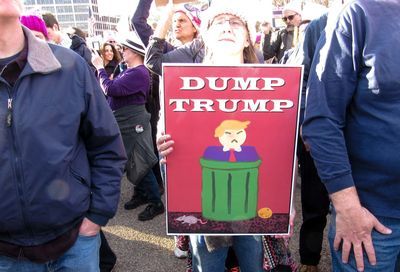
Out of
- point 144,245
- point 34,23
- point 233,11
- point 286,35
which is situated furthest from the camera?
point 286,35

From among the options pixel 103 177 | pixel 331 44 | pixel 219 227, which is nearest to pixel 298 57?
pixel 331 44

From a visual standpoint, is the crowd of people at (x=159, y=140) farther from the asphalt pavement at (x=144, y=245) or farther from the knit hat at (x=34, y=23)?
the asphalt pavement at (x=144, y=245)

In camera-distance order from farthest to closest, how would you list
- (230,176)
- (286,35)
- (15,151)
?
(286,35), (230,176), (15,151)

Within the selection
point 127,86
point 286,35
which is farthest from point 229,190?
point 286,35

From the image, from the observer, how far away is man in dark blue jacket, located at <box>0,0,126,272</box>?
4.41ft

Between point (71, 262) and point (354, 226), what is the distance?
3.72 feet

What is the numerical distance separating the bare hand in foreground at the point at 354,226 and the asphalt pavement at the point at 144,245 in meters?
1.49

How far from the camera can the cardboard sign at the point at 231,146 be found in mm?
1497

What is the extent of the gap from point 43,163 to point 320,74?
1.05 m

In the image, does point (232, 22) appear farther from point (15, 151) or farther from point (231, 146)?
point (15, 151)

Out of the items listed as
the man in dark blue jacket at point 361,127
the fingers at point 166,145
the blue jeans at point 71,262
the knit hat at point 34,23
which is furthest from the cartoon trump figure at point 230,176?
the knit hat at point 34,23

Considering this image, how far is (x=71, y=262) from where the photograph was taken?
1555mm

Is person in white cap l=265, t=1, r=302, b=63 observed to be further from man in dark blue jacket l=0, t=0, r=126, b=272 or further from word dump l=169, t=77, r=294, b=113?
man in dark blue jacket l=0, t=0, r=126, b=272

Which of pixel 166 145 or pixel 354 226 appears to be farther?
pixel 166 145
